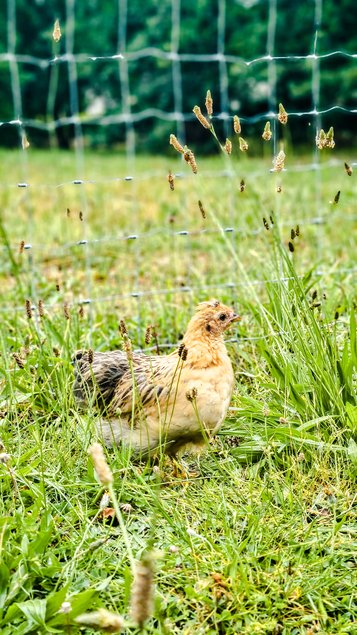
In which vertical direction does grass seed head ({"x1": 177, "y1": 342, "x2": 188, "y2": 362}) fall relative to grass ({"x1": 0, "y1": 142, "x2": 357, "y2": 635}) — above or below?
above

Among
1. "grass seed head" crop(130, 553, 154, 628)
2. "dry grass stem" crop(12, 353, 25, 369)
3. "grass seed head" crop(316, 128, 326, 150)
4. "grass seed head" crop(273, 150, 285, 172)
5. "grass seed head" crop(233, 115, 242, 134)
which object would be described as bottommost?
"dry grass stem" crop(12, 353, 25, 369)

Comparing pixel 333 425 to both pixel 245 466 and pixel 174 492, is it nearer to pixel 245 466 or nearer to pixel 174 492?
pixel 245 466

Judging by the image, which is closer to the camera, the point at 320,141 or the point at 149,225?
the point at 320,141

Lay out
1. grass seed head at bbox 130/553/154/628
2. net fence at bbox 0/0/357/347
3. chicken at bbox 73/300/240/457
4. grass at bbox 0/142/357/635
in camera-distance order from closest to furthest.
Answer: grass seed head at bbox 130/553/154/628
grass at bbox 0/142/357/635
chicken at bbox 73/300/240/457
net fence at bbox 0/0/357/347

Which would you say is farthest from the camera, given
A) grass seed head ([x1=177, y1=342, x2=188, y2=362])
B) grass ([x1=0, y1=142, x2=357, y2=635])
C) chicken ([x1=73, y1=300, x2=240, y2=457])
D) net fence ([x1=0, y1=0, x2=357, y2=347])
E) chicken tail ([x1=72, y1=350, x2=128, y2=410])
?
net fence ([x1=0, y1=0, x2=357, y2=347])

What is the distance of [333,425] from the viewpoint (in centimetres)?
297

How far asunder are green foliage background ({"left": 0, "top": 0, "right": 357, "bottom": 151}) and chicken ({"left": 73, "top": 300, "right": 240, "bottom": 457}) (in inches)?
409

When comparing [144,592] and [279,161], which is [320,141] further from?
[144,592]

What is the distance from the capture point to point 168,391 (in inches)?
120

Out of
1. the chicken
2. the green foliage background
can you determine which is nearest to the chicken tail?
the chicken

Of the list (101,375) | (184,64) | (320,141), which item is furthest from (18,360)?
(184,64)

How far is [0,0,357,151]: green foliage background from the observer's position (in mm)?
15234

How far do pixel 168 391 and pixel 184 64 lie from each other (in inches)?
584

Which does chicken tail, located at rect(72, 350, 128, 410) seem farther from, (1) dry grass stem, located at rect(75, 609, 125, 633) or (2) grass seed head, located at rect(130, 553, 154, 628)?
(2) grass seed head, located at rect(130, 553, 154, 628)
